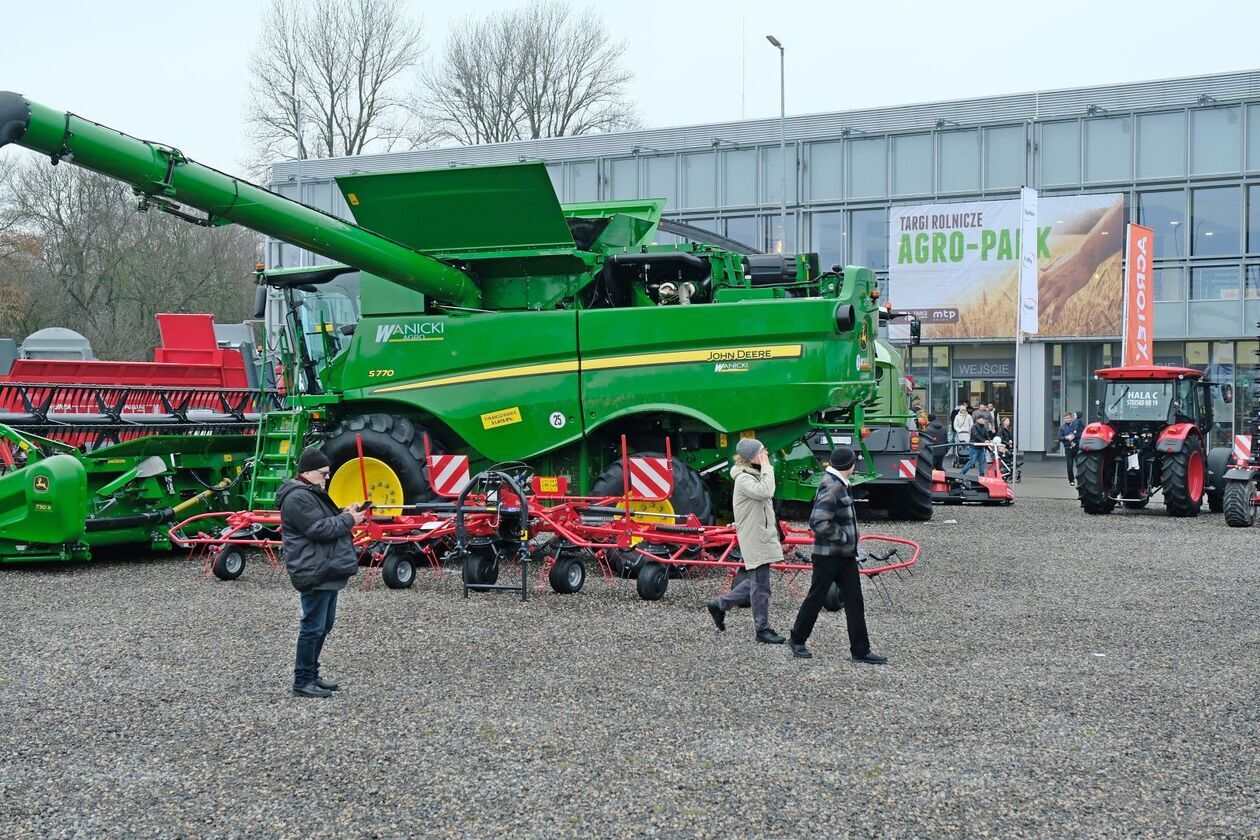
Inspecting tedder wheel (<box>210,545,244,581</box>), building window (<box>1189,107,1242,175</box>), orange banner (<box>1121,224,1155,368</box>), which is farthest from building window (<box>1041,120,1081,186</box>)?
tedder wheel (<box>210,545,244,581</box>)

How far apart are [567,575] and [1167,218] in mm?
23253

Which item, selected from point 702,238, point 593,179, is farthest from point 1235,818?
point 593,179

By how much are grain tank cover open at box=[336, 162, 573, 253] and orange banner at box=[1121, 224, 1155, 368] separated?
49.3ft

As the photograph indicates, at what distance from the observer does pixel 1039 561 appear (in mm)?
12977

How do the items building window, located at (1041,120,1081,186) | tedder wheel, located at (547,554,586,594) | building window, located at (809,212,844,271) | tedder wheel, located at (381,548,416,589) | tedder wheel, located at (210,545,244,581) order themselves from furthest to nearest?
1. building window, located at (809,212,844,271)
2. building window, located at (1041,120,1081,186)
3. tedder wheel, located at (210,545,244,581)
4. tedder wheel, located at (381,548,416,589)
5. tedder wheel, located at (547,554,586,594)

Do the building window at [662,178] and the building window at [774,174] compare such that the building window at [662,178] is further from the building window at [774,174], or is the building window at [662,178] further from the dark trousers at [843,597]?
the dark trousers at [843,597]

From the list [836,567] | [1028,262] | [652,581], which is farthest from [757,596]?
[1028,262]

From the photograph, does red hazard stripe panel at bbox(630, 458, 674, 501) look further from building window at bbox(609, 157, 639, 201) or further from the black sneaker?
building window at bbox(609, 157, 639, 201)

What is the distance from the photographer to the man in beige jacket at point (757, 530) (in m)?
8.51

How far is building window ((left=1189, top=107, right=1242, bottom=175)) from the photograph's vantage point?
28.1 metres

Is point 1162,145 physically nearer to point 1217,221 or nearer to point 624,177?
point 1217,221

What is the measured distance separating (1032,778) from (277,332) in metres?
10.4

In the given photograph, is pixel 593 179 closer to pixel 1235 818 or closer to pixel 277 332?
→ pixel 277 332

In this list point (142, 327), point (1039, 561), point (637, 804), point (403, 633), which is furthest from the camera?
point (142, 327)
